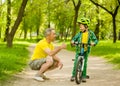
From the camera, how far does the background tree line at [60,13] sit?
35631 millimetres

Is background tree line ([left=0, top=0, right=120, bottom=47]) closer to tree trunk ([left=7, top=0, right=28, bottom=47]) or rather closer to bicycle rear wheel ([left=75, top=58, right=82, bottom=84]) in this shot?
tree trunk ([left=7, top=0, right=28, bottom=47])

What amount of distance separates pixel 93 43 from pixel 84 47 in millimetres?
329

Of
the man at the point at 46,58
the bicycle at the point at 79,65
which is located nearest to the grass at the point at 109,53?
the bicycle at the point at 79,65

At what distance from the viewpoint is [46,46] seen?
10.5 metres

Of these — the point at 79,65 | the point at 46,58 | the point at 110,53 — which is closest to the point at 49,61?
the point at 46,58

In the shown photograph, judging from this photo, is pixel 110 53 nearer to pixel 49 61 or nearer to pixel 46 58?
pixel 46 58

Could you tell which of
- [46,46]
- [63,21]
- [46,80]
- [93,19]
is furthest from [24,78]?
[63,21]

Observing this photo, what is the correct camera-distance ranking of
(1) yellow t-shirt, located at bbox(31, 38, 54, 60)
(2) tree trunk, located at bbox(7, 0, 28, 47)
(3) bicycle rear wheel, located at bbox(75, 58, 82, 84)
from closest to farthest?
1. (3) bicycle rear wheel, located at bbox(75, 58, 82, 84)
2. (1) yellow t-shirt, located at bbox(31, 38, 54, 60)
3. (2) tree trunk, located at bbox(7, 0, 28, 47)

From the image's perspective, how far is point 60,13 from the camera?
65.8 metres

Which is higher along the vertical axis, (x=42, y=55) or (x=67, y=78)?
(x=42, y=55)

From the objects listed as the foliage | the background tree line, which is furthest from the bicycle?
the background tree line

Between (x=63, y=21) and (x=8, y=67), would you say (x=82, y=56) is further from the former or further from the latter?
(x=63, y=21)

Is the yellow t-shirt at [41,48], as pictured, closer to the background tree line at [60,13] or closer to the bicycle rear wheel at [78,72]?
the bicycle rear wheel at [78,72]

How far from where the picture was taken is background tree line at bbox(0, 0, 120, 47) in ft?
117
